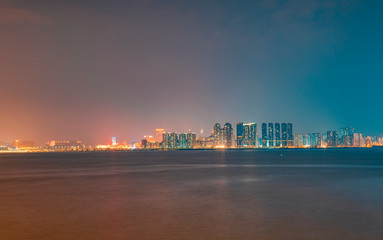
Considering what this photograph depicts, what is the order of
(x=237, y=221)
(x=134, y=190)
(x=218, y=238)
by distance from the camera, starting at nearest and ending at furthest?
1. (x=218, y=238)
2. (x=237, y=221)
3. (x=134, y=190)

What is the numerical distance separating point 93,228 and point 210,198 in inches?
471

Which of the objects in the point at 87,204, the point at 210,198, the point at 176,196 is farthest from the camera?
the point at 176,196

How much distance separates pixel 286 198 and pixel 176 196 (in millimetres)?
8759

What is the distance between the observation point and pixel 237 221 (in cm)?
1958

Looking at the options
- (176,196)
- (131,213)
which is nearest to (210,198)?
(176,196)

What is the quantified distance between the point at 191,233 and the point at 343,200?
48.4 ft

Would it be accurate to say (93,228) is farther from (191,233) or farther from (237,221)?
(237,221)

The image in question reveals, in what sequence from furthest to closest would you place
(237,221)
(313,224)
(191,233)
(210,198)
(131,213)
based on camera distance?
(210,198) < (131,213) < (237,221) < (313,224) < (191,233)

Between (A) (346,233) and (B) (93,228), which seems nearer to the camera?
(A) (346,233)

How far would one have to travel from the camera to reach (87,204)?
2553 cm

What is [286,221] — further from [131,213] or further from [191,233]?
[131,213]

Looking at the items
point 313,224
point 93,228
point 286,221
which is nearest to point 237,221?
point 286,221

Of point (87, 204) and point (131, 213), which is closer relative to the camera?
point (131, 213)

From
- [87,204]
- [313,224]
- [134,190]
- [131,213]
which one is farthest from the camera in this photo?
[134,190]
